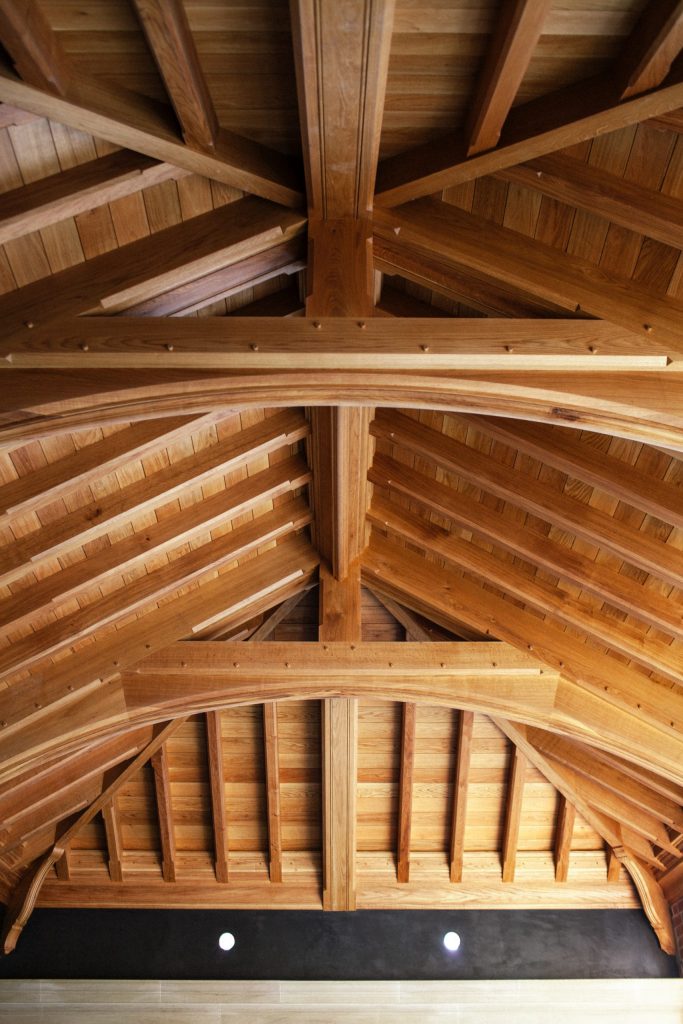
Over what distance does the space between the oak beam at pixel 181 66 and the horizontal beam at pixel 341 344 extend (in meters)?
0.49

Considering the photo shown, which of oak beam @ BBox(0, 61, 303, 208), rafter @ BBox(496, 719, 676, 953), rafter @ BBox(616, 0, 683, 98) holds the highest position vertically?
oak beam @ BBox(0, 61, 303, 208)

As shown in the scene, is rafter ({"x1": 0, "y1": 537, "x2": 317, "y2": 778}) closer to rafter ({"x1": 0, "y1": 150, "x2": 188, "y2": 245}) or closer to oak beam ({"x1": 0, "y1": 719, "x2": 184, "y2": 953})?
oak beam ({"x1": 0, "y1": 719, "x2": 184, "y2": 953})

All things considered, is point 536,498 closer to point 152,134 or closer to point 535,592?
point 535,592

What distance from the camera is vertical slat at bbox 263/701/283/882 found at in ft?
21.5

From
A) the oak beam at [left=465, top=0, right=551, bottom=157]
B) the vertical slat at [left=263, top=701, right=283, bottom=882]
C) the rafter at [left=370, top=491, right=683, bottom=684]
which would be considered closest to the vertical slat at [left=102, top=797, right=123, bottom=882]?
the vertical slat at [left=263, top=701, right=283, bottom=882]

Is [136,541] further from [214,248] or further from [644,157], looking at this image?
[644,157]

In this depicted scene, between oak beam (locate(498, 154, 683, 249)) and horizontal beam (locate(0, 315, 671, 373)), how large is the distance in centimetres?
28

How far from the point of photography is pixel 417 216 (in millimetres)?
2760

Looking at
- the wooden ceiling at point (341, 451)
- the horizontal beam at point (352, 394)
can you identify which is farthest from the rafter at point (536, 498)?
the horizontal beam at point (352, 394)

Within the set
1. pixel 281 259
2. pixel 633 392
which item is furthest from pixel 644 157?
pixel 281 259

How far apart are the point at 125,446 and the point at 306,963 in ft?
16.3

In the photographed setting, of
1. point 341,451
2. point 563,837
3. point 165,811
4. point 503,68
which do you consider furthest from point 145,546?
point 563,837

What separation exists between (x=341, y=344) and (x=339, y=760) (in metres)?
4.49

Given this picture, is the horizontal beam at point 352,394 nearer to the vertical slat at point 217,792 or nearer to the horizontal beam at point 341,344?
the horizontal beam at point 341,344
